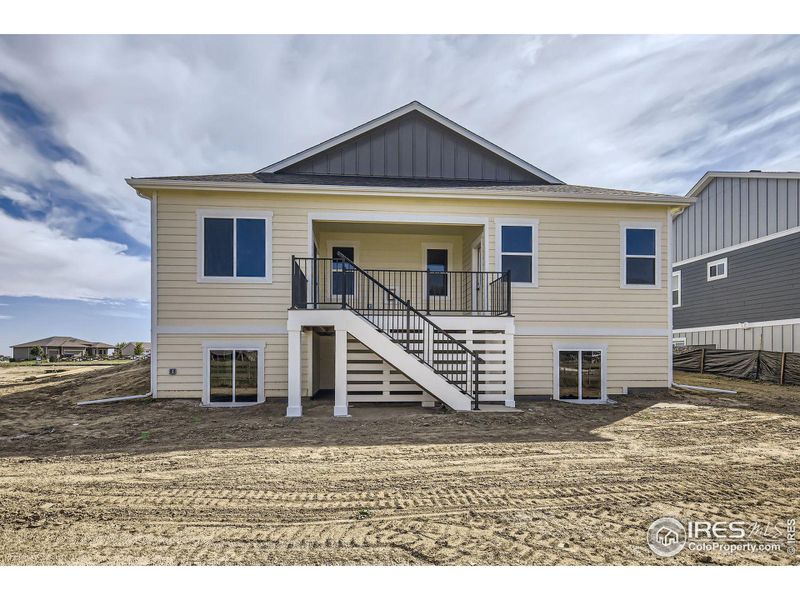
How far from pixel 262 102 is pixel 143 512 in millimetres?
6229

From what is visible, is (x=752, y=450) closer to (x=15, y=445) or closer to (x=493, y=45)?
(x=493, y=45)

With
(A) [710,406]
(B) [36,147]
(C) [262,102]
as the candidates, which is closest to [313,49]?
(C) [262,102]

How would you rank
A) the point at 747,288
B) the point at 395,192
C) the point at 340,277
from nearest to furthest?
the point at 395,192
the point at 340,277
the point at 747,288

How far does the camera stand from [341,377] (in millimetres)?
7988

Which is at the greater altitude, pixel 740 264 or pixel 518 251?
pixel 740 264

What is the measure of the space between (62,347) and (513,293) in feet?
120

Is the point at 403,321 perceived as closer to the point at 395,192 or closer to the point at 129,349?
the point at 395,192

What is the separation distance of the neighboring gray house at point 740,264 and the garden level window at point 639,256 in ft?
21.1

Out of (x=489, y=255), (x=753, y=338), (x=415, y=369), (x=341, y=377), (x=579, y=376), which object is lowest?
(x=579, y=376)

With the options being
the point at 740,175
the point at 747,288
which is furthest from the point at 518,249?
the point at 740,175

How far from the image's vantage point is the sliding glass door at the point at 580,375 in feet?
32.0

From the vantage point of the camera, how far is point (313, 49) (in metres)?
5.55

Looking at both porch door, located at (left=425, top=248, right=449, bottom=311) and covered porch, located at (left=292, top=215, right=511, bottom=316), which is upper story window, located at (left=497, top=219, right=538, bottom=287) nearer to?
covered porch, located at (left=292, top=215, right=511, bottom=316)

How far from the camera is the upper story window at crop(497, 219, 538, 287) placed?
9820 millimetres
